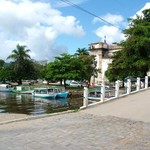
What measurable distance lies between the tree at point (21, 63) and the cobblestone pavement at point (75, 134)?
7348 centimetres

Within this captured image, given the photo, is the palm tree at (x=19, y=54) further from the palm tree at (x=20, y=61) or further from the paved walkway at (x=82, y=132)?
the paved walkway at (x=82, y=132)

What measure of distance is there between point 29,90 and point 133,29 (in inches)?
1366

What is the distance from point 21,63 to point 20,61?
0.63m

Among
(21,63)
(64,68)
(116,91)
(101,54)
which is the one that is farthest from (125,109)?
(101,54)

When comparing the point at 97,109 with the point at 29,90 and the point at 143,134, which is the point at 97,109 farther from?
the point at 29,90

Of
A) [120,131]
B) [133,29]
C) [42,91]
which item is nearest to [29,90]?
[42,91]

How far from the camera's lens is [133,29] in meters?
43.6

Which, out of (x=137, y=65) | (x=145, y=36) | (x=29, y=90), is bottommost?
(x=29, y=90)

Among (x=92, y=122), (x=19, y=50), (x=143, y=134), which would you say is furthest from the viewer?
(x=19, y=50)

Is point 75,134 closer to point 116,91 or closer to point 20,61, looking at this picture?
point 116,91

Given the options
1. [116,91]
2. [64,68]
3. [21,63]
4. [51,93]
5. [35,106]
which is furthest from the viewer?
[21,63]

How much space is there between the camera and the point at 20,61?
86.1 meters

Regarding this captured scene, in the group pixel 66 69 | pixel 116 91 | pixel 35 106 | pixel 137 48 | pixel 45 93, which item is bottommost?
pixel 35 106

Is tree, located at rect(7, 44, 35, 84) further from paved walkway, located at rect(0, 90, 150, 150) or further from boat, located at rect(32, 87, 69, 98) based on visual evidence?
paved walkway, located at rect(0, 90, 150, 150)
